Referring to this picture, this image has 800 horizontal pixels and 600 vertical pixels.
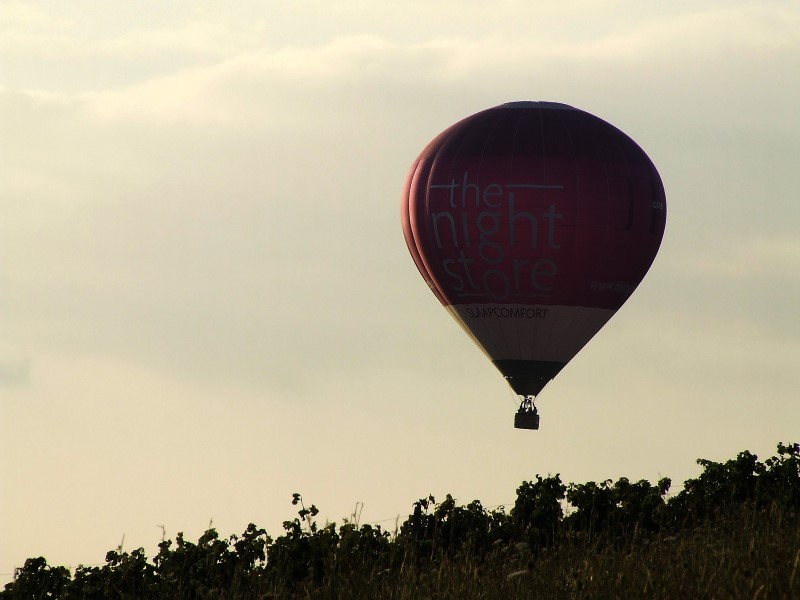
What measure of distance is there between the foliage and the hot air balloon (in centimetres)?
1515

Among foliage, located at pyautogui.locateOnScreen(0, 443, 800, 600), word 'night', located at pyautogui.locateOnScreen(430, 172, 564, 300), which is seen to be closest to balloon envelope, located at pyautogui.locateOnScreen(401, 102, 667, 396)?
word 'night', located at pyautogui.locateOnScreen(430, 172, 564, 300)

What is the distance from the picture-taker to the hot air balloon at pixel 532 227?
43.6 m

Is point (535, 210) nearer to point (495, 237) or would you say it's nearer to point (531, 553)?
point (495, 237)

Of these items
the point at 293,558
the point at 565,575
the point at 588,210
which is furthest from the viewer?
the point at 588,210

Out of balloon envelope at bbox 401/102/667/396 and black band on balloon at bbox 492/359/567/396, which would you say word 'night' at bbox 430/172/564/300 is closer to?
balloon envelope at bbox 401/102/667/396

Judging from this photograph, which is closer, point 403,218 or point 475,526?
point 475,526

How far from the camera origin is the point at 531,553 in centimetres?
1524

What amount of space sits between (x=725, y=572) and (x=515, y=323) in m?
32.1

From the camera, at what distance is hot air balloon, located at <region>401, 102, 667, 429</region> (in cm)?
4362

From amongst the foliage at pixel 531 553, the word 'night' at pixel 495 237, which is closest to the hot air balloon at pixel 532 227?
the word 'night' at pixel 495 237

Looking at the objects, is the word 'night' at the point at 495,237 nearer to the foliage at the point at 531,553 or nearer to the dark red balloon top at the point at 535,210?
the dark red balloon top at the point at 535,210

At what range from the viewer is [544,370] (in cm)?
4556

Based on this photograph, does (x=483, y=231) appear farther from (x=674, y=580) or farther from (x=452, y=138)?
(x=674, y=580)

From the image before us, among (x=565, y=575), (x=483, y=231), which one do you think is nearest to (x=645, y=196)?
(x=483, y=231)
